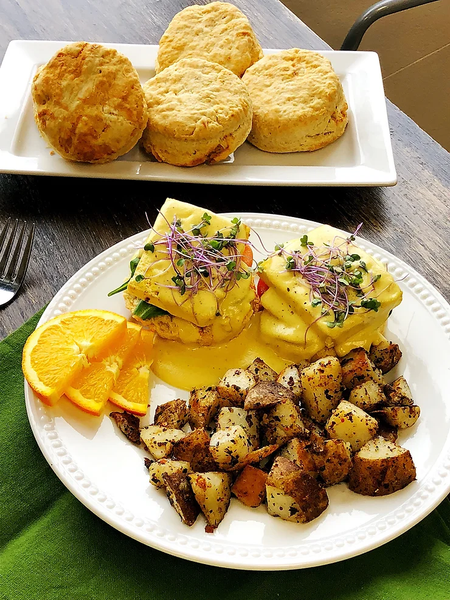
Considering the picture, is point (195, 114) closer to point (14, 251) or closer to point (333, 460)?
point (14, 251)

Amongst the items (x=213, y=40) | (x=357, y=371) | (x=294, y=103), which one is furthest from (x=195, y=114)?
(x=357, y=371)

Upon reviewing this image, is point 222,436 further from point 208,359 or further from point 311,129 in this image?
point 311,129

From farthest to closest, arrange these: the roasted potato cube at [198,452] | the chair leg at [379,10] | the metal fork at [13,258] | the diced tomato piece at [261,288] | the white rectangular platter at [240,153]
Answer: the chair leg at [379,10] < the white rectangular platter at [240,153] < the metal fork at [13,258] < the diced tomato piece at [261,288] < the roasted potato cube at [198,452]

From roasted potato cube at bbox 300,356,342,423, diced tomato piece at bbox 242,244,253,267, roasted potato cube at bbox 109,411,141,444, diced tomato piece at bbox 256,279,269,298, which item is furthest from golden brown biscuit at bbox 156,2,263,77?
roasted potato cube at bbox 109,411,141,444

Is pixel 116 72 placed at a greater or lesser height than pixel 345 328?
Answer: greater

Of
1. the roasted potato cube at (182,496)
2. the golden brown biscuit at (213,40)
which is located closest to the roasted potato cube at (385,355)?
the roasted potato cube at (182,496)

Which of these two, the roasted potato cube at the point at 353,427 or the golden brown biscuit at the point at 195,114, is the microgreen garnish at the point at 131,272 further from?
the roasted potato cube at the point at 353,427

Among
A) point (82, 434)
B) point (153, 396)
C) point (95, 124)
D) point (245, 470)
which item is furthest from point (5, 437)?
point (95, 124)
